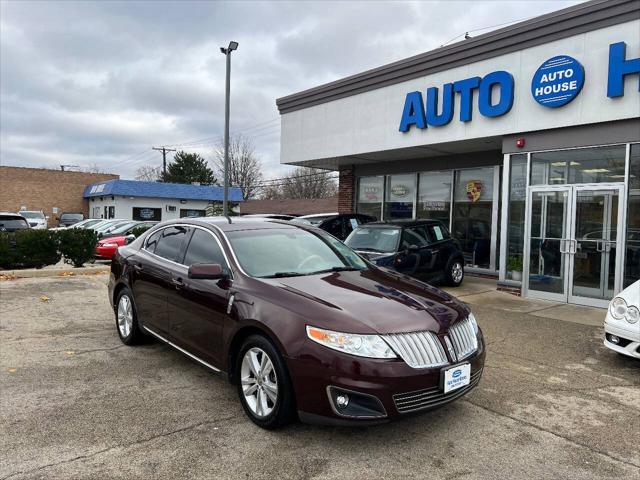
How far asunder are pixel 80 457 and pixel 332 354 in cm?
177

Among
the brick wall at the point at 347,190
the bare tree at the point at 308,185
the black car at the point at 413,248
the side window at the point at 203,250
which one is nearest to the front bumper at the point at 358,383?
the side window at the point at 203,250

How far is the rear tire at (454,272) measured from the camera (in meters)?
10.7

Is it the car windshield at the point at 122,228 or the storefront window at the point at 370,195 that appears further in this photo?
the car windshield at the point at 122,228

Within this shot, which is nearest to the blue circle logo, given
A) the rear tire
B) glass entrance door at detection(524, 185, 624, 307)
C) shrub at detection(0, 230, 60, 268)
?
glass entrance door at detection(524, 185, 624, 307)

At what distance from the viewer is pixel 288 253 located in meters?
4.56

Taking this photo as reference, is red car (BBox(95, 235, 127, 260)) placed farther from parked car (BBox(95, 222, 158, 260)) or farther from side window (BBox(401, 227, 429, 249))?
side window (BBox(401, 227, 429, 249))

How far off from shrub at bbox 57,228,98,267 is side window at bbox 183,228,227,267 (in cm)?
915

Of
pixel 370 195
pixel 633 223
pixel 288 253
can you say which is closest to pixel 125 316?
pixel 288 253

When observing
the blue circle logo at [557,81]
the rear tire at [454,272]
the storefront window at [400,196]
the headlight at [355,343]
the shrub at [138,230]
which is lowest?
the rear tire at [454,272]

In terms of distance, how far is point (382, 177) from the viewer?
15.3m

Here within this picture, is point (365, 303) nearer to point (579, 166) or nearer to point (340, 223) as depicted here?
point (579, 166)

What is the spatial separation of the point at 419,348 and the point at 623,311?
3.19 m

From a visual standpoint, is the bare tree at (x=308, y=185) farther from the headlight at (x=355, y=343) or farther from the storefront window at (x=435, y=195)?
the headlight at (x=355, y=343)

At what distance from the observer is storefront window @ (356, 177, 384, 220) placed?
15.5 meters
